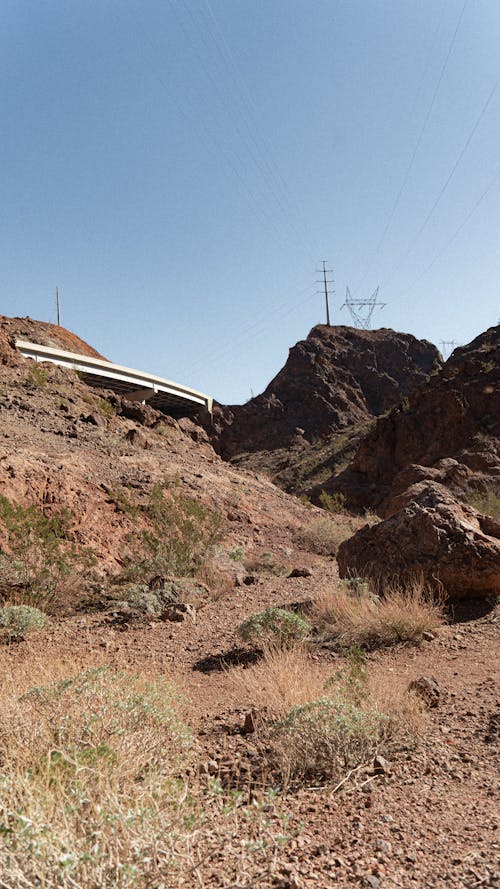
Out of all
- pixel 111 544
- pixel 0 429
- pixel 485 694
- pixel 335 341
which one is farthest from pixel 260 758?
pixel 335 341

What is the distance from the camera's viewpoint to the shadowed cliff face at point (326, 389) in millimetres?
46438

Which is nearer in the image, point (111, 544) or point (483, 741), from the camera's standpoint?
point (483, 741)

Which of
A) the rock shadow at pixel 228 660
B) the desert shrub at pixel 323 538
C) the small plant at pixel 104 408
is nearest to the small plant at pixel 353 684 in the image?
the rock shadow at pixel 228 660

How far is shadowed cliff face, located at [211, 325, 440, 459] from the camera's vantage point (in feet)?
152

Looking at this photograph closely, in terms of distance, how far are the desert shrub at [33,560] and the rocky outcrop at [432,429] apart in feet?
58.9

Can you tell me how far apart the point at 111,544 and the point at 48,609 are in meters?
2.91

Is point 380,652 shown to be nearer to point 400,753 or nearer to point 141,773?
point 400,753

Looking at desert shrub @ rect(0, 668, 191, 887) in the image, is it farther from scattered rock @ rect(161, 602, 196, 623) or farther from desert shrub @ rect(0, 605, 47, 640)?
scattered rock @ rect(161, 602, 196, 623)

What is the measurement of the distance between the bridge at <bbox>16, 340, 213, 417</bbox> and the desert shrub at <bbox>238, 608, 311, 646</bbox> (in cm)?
1884

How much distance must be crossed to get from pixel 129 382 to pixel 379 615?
2733 centimetres

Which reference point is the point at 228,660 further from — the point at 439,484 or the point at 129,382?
the point at 129,382

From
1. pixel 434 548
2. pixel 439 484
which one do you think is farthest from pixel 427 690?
pixel 439 484

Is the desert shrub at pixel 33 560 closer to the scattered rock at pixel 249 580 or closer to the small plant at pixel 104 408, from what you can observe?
the scattered rock at pixel 249 580

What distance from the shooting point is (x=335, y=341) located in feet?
174
